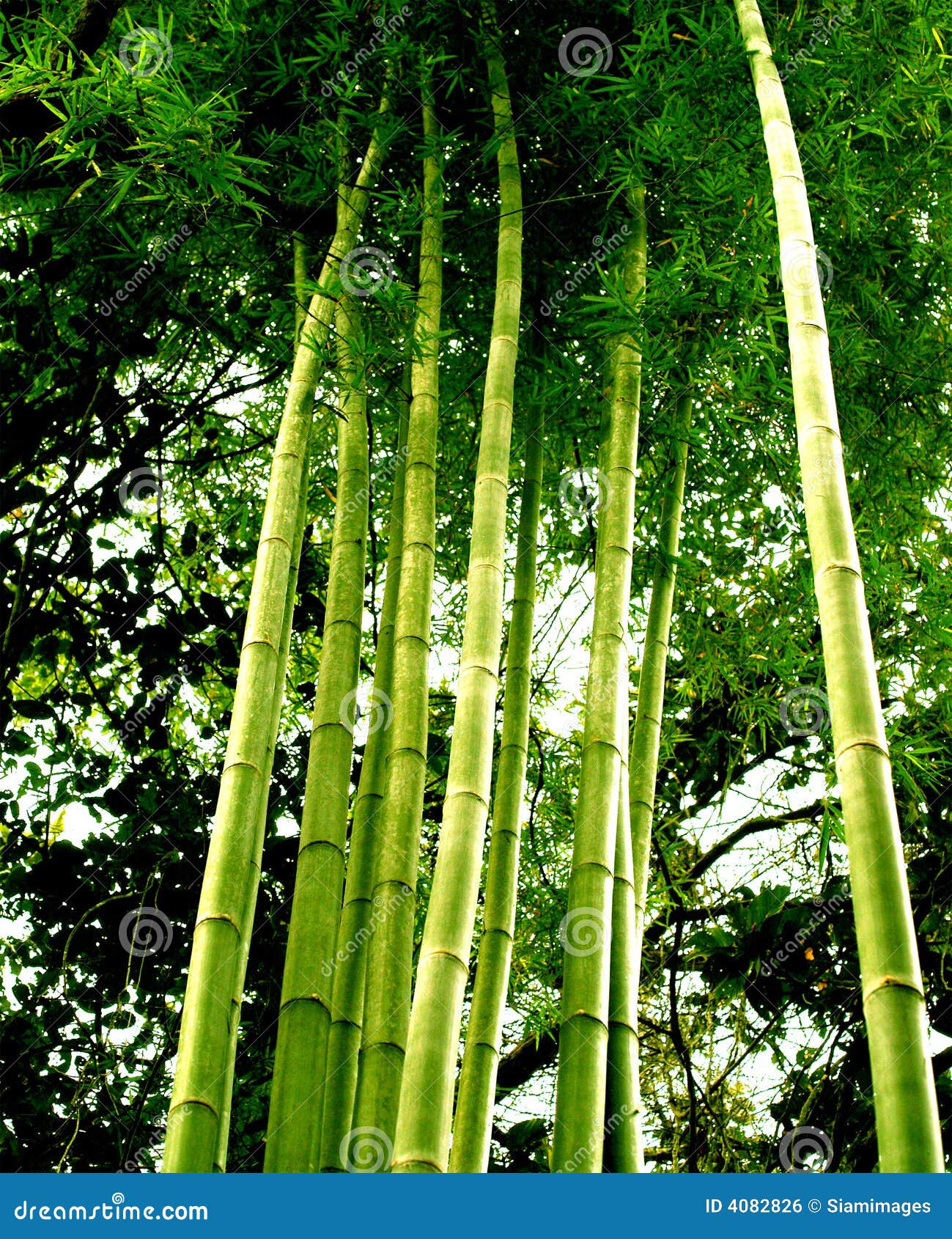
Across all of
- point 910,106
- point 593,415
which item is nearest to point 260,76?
point 593,415

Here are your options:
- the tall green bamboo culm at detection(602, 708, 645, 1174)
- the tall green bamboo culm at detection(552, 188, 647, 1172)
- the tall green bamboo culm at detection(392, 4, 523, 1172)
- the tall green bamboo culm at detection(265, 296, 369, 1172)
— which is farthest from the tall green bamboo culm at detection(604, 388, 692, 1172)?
the tall green bamboo culm at detection(265, 296, 369, 1172)

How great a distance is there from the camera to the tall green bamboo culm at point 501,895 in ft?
5.94

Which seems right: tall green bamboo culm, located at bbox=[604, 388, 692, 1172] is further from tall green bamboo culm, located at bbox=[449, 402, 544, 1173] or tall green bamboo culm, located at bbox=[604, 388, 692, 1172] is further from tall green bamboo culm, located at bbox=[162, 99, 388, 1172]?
tall green bamboo culm, located at bbox=[162, 99, 388, 1172]

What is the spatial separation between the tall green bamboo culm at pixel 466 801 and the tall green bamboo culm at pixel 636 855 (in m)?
0.33

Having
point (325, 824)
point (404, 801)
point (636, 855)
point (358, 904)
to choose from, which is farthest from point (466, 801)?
point (636, 855)

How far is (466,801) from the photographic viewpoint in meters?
1.71

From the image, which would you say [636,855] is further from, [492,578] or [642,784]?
[492,578]

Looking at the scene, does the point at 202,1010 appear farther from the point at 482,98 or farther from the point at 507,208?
the point at 482,98

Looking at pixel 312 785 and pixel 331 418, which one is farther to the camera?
pixel 331 418

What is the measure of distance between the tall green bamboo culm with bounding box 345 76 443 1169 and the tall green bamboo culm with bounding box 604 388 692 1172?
0.35m

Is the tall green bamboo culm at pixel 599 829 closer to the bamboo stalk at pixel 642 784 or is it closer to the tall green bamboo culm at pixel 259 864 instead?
the bamboo stalk at pixel 642 784

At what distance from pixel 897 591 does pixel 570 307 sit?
4.15 ft

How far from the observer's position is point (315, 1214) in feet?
4.47

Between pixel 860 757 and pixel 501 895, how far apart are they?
0.95m
